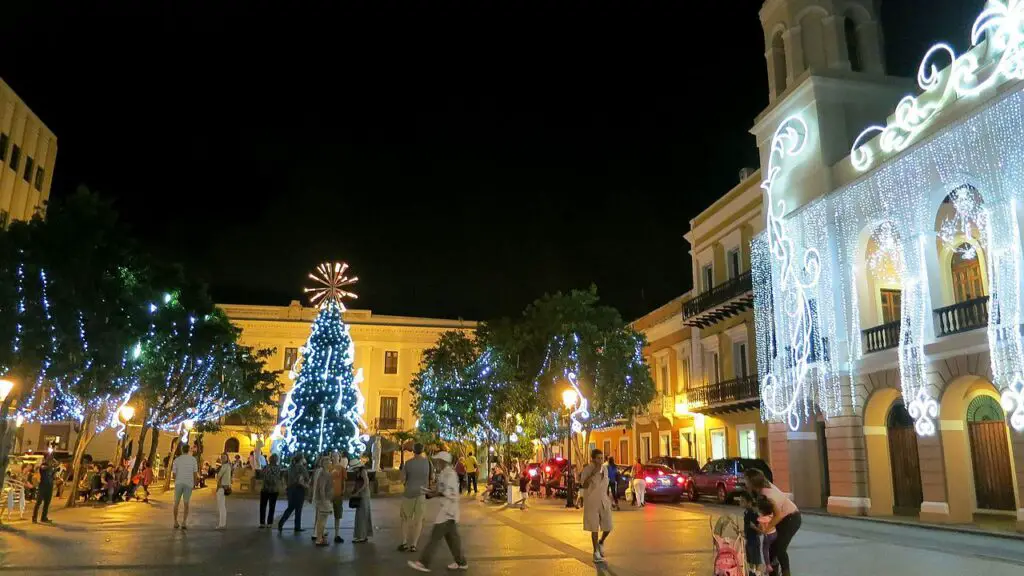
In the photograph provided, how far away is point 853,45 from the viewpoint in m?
23.1

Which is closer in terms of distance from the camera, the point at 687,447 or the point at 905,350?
the point at 905,350

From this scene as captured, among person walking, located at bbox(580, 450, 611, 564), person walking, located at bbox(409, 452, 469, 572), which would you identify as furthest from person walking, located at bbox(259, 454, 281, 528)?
person walking, located at bbox(580, 450, 611, 564)

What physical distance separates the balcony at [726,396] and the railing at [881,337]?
322 inches

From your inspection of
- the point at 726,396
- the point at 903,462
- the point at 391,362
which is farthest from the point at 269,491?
the point at 391,362

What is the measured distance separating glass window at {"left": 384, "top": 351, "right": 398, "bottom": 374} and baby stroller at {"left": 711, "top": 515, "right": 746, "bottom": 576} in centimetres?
5381

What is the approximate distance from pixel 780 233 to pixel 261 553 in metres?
17.1

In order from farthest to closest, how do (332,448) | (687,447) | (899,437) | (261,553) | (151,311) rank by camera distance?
(687,447) < (332,448) < (151,311) < (899,437) < (261,553)

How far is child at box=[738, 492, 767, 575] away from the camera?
8398 millimetres

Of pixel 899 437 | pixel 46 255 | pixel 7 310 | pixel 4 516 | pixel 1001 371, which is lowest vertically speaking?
pixel 4 516

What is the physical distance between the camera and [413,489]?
12133mm

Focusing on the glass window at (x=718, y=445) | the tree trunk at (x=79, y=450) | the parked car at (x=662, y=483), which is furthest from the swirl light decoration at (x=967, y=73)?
the tree trunk at (x=79, y=450)

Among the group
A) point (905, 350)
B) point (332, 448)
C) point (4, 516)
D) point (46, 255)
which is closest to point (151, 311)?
point (46, 255)

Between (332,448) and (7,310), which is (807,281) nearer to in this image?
(332,448)

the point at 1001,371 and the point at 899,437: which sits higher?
the point at 1001,371
